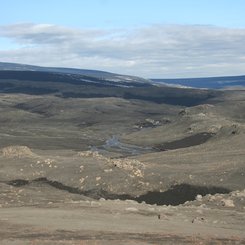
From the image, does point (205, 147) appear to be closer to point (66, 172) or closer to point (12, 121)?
point (66, 172)

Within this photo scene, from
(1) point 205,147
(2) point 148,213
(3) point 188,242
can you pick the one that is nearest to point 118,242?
(3) point 188,242

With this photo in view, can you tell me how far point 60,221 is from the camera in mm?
28984

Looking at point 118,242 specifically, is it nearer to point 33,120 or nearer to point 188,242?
point 188,242

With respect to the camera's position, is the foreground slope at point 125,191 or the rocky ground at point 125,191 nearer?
the rocky ground at point 125,191

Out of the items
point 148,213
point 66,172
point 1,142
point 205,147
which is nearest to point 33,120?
point 1,142

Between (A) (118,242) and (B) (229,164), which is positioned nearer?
(A) (118,242)

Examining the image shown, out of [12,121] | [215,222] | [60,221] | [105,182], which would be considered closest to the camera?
[60,221]

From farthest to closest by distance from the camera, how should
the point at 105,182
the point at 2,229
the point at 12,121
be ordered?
the point at 12,121 → the point at 105,182 → the point at 2,229

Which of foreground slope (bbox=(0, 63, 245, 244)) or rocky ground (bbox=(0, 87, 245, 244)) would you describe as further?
foreground slope (bbox=(0, 63, 245, 244))

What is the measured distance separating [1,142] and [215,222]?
97905mm

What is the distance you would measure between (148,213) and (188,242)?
29.5ft

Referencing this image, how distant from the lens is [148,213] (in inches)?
1337

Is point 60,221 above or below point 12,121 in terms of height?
above

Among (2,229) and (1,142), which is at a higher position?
(2,229)
